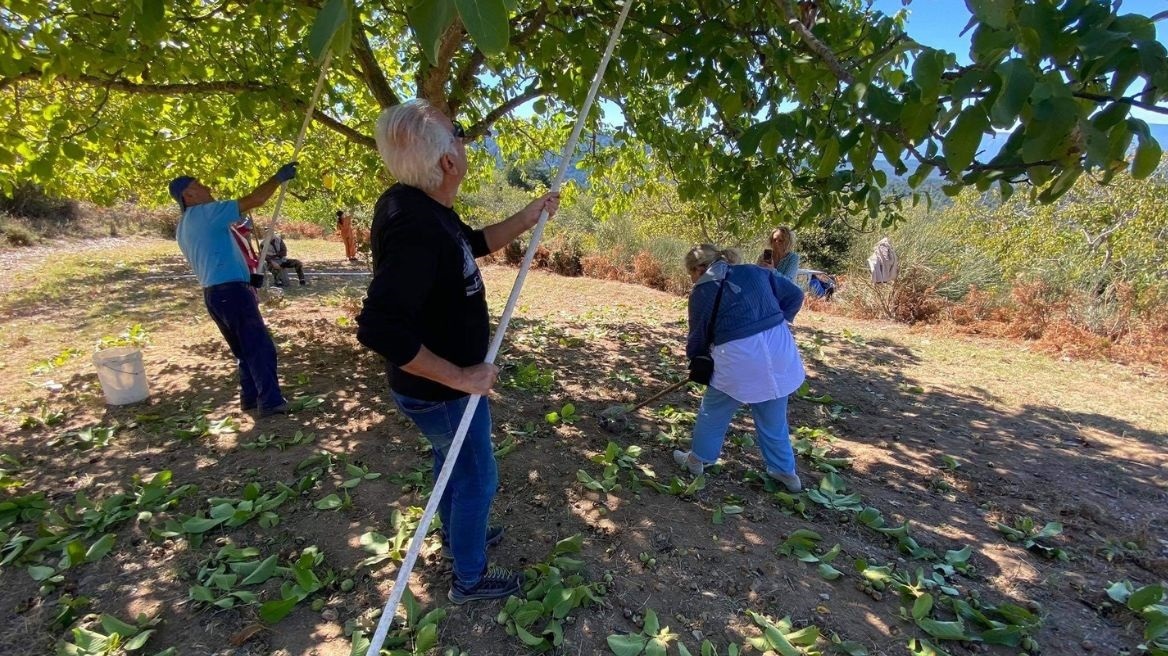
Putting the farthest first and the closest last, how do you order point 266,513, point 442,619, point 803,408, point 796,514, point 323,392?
point 803,408 → point 323,392 → point 796,514 → point 266,513 → point 442,619

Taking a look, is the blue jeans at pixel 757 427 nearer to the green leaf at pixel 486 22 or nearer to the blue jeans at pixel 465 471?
the blue jeans at pixel 465 471

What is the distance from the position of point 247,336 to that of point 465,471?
274cm

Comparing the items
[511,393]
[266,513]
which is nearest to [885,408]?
[511,393]

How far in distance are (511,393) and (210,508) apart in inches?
87.7

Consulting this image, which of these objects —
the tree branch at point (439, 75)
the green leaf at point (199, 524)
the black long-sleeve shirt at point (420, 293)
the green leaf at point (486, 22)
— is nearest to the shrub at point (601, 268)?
the tree branch at point (439, 75)

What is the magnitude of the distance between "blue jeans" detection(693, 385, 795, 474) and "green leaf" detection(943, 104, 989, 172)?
2035mm

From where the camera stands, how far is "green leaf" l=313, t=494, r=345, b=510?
2.75 m

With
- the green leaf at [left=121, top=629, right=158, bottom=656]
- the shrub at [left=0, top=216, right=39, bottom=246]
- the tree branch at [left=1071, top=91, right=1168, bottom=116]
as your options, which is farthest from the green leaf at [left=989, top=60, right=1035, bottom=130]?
the shrub at [left=0, top=216, right=39, bottom=246]

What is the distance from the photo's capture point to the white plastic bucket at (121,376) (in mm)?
4008

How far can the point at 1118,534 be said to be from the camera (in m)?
3.05

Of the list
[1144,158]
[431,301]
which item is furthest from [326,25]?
[1144,158]

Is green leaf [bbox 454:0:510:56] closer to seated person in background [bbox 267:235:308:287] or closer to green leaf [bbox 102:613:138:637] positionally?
green leaf [bbox 102:613:138:637]

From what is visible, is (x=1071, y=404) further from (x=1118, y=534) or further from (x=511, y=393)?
(x=511, y=393)

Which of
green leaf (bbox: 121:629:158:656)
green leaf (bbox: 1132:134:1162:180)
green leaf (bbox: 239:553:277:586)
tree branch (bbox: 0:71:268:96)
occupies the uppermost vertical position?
tree branch (bbox: 0:71:268:96)
